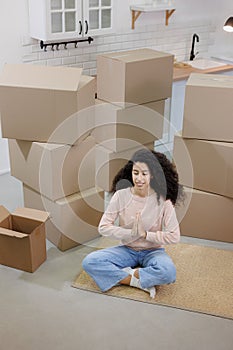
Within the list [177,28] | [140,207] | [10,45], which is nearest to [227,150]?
[140,207]

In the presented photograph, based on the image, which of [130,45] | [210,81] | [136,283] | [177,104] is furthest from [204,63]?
[136,283]

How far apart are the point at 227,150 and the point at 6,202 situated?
156 cm

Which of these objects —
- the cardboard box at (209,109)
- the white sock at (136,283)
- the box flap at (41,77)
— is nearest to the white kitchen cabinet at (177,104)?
the cardboard box at (209,109)

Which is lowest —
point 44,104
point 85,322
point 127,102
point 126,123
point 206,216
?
point 85,322

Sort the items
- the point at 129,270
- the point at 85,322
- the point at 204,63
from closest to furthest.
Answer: the point at 85,322 → the point at 129,270 → the point at 204,63

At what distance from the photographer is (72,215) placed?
8.74ft

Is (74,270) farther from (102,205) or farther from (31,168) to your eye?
(31,168)

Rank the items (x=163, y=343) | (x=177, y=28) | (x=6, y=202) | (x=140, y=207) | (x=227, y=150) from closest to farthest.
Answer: (x=163, y=343)
(x=140, y=207)
(x=227, y=150)
(x=6, y=202)
(x=177, y=28)

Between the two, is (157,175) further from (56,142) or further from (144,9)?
(144,9)

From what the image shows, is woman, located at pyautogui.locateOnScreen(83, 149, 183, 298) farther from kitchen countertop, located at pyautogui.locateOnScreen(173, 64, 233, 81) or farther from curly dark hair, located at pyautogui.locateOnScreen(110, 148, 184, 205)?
kitchen countertop, located at pyautogui.locateOnScreen(173, 64, 233, 81)

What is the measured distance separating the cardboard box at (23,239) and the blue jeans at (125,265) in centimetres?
29

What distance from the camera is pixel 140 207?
7.87 feet

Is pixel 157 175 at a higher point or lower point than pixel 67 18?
lower

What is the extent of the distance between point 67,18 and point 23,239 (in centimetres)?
175
